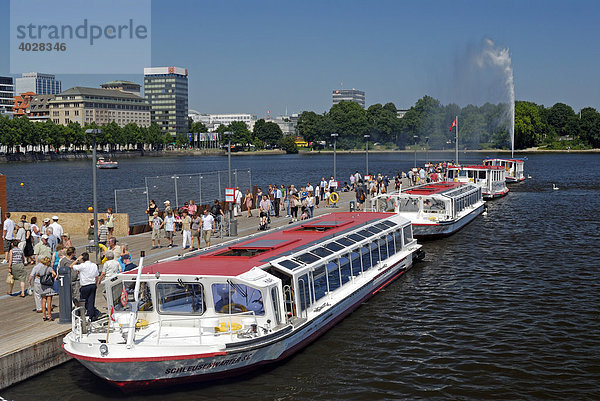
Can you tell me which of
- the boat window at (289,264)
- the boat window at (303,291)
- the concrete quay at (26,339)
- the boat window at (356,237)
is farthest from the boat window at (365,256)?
the concrete quay at (26,339)

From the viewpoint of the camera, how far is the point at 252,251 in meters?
20.8

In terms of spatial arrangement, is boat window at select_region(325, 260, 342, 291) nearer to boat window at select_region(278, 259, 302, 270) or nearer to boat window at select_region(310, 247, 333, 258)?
boat window at select_region(310, 247, 333, 258)

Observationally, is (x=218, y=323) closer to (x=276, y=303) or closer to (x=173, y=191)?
(x=276, y=303)

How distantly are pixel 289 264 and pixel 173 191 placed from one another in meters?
28.1

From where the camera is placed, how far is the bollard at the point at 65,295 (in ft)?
61.4

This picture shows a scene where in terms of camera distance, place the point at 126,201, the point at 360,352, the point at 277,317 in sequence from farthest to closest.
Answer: the point at 126,201 → the point at 360,352 → the point at 277,317

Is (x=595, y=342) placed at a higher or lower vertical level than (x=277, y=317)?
lower

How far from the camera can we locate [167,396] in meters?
16.5

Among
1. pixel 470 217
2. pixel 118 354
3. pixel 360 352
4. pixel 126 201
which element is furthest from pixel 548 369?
pixel 470 217

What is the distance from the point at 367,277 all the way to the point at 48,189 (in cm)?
8754

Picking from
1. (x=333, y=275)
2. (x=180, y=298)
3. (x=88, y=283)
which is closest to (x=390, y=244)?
(x=333, y=275)

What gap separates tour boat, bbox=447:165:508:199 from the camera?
70.6 m

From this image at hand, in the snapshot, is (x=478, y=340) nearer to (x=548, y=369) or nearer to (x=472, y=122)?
(x=548, y=369)

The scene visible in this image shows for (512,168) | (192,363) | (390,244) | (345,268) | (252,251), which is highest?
(512,168)
